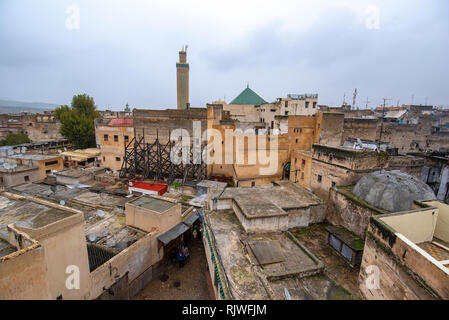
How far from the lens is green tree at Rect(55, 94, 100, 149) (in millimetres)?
32031

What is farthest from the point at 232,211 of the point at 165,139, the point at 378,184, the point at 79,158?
the point at 79,158

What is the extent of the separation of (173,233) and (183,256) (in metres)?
1.54

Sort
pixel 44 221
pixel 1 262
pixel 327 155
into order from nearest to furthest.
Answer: pixel 1 262 → pixel 44 221 → pixel 327 155

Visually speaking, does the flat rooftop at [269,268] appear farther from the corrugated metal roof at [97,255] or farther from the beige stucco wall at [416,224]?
the corrugated metal roof at [97,255]

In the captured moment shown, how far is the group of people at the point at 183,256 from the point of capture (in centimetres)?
1216

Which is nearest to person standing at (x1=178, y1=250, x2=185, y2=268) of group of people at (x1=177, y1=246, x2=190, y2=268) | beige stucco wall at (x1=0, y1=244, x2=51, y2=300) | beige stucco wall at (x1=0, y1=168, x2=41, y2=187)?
group of people at (x1=177, y1=246, x2=190, y2=268)

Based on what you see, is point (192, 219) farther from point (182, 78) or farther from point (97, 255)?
point (182, 78)

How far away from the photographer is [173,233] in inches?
467

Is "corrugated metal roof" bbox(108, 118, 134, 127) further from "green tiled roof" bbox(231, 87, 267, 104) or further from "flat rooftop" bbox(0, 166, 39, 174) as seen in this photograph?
"green tiled roof" bbox(231, 87, 267, 104)

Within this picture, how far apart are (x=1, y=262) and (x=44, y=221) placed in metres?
3.08

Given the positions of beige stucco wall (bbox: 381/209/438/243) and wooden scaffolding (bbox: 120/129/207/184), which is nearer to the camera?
beige stucco wall (bbox: 381/209/438/243)

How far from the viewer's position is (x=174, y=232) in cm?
1193

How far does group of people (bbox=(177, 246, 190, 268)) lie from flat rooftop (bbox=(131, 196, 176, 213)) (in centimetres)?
266

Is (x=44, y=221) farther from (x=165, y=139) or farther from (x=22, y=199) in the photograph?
(x=165, y=139)
